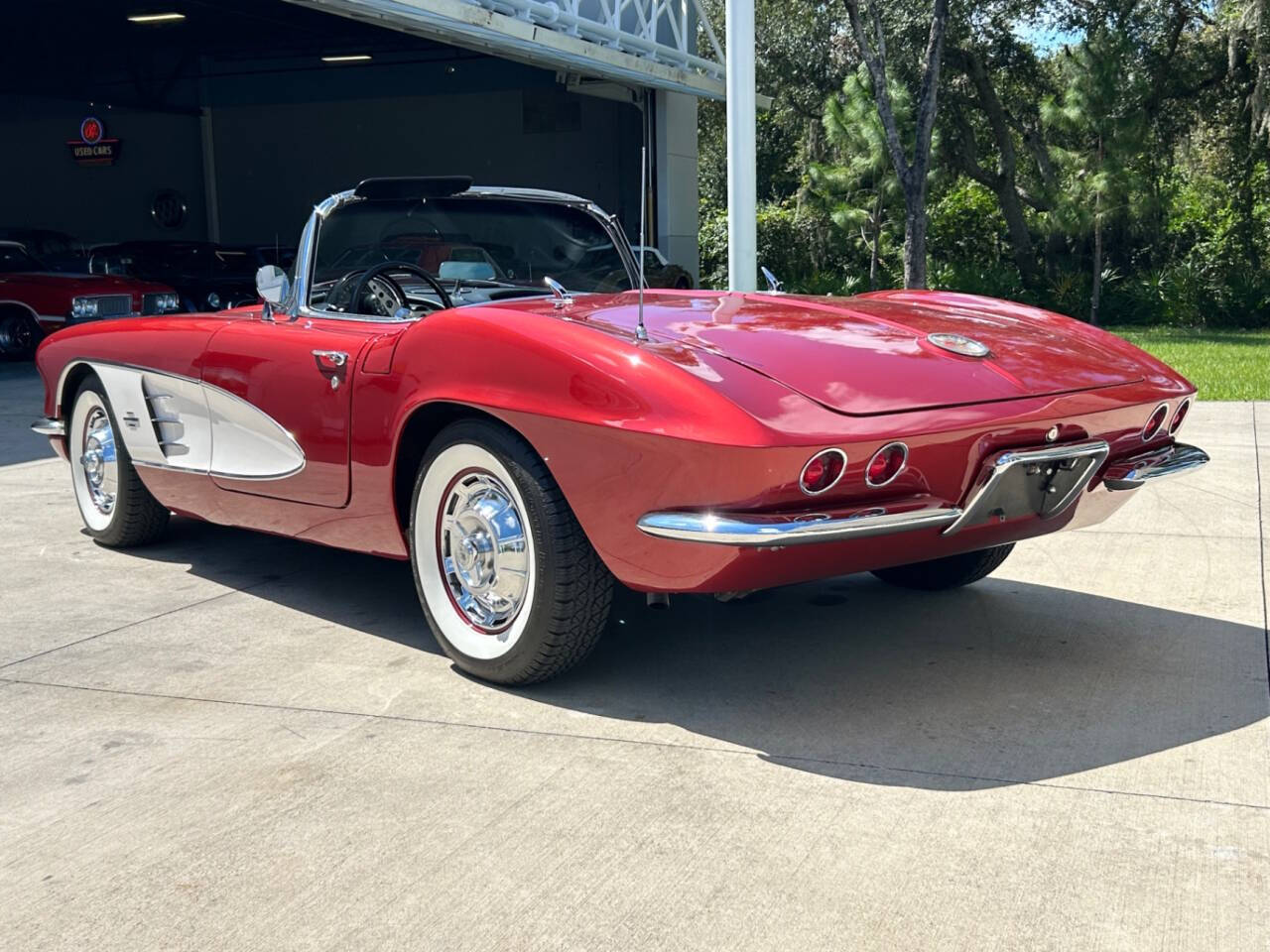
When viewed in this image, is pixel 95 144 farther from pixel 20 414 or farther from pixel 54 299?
pixel 20 414

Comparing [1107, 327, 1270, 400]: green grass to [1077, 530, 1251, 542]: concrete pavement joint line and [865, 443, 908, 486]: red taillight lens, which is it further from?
[865, 443, 908, 486]: red taillight lens

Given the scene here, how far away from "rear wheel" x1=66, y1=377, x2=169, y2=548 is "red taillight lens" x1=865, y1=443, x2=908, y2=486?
3120mm

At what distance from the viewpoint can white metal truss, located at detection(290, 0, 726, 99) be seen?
13203 millimetres

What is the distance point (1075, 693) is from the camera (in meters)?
3.70

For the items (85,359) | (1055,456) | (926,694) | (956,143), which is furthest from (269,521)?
(956,143)

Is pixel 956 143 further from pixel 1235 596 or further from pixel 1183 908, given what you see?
pixel 1183 908

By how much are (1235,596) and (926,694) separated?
64.3 inches

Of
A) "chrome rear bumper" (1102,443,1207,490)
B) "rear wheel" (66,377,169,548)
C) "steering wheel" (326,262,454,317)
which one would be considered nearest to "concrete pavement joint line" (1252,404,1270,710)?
"chrome rear bumper" (1102,443,1207,490)

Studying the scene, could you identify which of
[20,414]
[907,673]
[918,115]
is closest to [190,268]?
[20,414]

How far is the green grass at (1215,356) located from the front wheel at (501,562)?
8.73 m

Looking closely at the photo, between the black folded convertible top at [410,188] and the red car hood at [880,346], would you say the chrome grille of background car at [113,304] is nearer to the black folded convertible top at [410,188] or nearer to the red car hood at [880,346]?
the black folded convertible top at [410,188]

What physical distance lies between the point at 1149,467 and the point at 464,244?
7.76 feet

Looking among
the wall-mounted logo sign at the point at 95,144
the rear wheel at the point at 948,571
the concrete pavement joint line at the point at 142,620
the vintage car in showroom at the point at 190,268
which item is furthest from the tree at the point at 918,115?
the concrete pavement joint line at the point at 142,620

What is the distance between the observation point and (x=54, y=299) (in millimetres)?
15781
